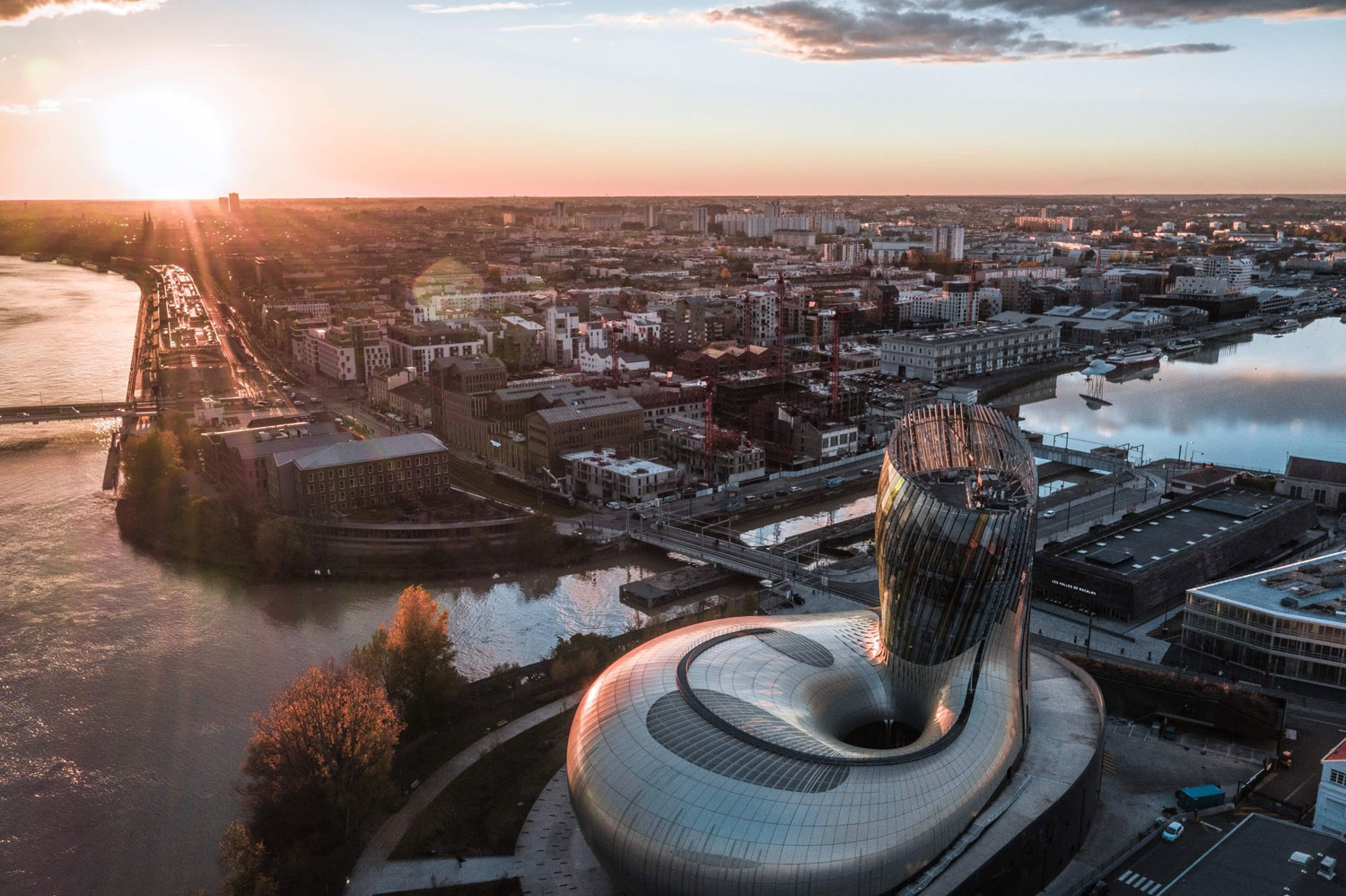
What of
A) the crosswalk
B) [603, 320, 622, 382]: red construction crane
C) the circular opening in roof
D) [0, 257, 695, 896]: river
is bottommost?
[0, 257, 695, 896]: river

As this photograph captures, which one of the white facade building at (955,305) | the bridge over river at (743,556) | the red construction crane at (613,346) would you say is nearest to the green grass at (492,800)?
the bridge over river at (743,556)

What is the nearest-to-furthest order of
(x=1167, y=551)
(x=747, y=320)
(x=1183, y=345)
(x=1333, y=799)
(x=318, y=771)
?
(x=1333, y=799) → (x=318, y=771) → (x=1167, y=551) → (x=747, y=320) → (x=1183, y=345)

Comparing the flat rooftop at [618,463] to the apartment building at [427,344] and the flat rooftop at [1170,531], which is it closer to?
the flat rooftop at [1170,531]

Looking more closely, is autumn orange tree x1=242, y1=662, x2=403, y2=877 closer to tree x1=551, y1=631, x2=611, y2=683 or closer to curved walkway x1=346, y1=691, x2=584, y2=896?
curved walkway x1=346, y1=691, x2=584, y2=896

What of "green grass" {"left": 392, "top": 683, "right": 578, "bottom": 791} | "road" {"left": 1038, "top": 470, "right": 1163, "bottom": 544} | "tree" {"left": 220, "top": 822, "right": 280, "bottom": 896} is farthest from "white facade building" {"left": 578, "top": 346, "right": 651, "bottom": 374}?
"tree" {"left": 220, "top": 822, "right": 280, "bottom": 896}

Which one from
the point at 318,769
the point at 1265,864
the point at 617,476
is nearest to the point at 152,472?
the point at 617,476

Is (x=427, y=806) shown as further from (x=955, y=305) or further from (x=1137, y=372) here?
(x=955, y=305)
